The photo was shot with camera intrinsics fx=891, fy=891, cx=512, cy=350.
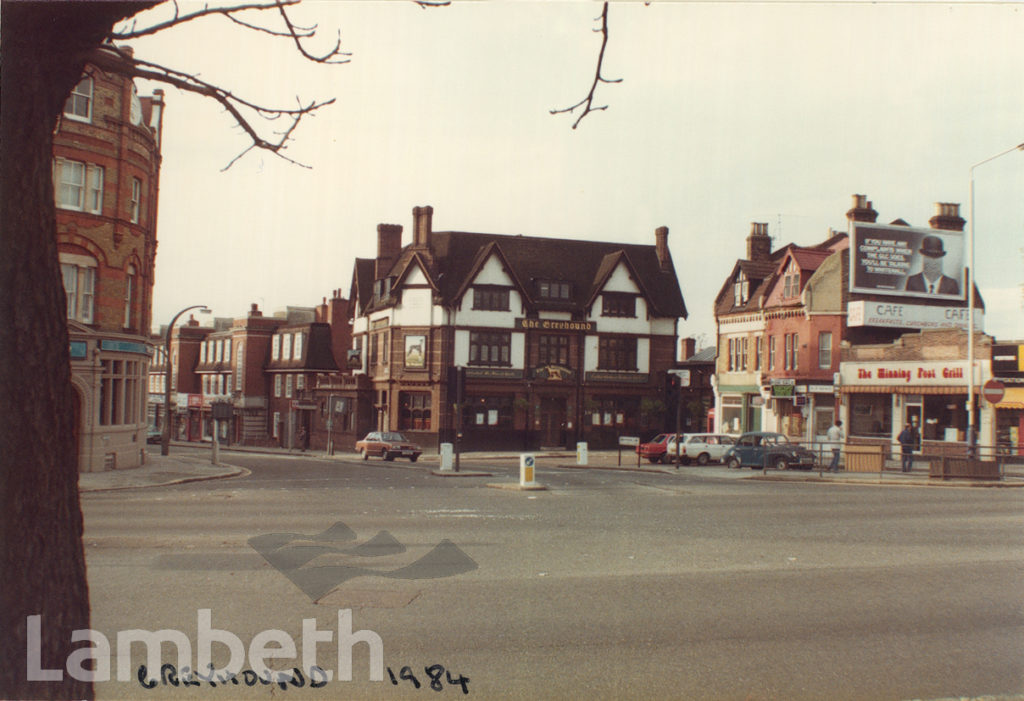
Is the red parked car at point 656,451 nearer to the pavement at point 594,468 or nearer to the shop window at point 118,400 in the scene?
the pavement at point 594,468

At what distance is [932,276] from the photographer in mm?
45656

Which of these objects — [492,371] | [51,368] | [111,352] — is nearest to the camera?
[51,368]

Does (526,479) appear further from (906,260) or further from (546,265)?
(546,265)

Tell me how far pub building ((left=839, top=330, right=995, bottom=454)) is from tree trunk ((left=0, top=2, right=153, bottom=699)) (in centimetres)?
3606

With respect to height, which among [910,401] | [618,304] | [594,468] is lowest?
[594,468]

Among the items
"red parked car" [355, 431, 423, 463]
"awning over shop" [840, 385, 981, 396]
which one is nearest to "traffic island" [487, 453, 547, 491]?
"red parked car" [355, 431, 423, 463]

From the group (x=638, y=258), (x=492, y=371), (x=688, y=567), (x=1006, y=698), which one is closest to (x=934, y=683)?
(x=1006, y=698)

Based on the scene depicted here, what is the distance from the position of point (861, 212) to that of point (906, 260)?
332cm

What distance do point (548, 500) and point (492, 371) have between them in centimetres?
3277

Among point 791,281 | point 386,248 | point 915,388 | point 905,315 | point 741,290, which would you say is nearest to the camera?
point 915,388

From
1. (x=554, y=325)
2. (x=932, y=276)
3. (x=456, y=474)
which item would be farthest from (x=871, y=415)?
(x=456, y=474)

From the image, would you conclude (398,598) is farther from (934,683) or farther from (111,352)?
(111,352)

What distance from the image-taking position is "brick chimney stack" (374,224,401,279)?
57.5 meters

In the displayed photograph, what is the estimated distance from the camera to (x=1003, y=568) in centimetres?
1147
